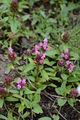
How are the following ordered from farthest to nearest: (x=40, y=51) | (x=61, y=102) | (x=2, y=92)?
1. (x=40, y=51)
2. (x=61, y=102)
3. (x=2, y=92)

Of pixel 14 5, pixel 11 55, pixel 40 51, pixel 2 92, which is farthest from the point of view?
pixel 14 5

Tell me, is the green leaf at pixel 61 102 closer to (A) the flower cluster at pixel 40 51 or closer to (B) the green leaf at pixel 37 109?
(B) the green leaf at pixel 37 109

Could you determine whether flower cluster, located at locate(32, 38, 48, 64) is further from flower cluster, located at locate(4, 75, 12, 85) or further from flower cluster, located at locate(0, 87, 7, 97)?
flower cluster, located at locate(0, 87, 7, 97)

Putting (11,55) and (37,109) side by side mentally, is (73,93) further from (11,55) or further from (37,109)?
(11,55)

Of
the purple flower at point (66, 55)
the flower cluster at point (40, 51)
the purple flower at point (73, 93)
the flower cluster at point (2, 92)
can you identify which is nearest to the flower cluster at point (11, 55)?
the flower cluster at point (40, 51)

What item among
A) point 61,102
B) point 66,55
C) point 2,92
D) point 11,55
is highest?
point 11,55

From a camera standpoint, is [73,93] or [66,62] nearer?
[73,93]

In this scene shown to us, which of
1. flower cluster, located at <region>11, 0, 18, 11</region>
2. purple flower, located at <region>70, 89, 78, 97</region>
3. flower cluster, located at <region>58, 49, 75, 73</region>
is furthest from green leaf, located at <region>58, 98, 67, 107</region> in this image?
flower cluster, located at <region>11, 0, 18, 11</region>

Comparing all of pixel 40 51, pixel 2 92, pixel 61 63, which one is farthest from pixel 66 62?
pixel 2 92

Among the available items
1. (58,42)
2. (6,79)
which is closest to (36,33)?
(58,42)
